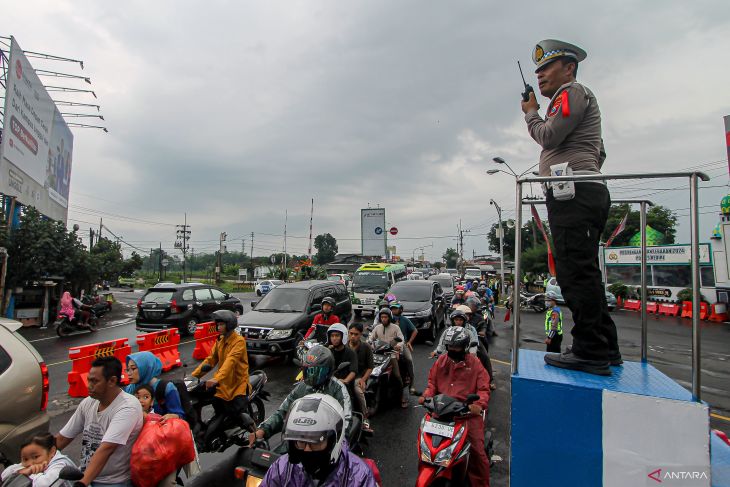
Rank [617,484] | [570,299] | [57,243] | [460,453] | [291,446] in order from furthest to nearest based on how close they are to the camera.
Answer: [57,243]
[460,453]
[570,299]
[617,484]
[291,446]

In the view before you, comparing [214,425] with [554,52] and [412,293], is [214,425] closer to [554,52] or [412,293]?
[554,52]

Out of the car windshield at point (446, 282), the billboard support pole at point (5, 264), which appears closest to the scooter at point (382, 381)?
the billboard support pole at point (5, 264)

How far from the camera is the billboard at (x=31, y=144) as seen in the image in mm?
13908

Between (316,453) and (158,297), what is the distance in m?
11.9

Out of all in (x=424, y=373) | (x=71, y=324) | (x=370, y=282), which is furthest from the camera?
(x=370, y=282)

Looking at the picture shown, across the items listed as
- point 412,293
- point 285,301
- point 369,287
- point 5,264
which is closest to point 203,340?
point 285,301

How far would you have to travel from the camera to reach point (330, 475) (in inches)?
74.9

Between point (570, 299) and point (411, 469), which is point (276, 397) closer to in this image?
point (411, 469)

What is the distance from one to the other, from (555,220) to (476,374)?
1.80 meters

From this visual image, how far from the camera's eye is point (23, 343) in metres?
3.69

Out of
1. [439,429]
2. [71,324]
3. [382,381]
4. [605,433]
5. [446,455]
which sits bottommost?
[71,324]

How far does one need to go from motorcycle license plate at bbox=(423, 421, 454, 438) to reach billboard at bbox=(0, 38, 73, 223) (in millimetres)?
16813

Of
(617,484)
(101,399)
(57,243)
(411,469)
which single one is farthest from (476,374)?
(57,243)

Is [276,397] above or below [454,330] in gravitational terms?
Result: below
